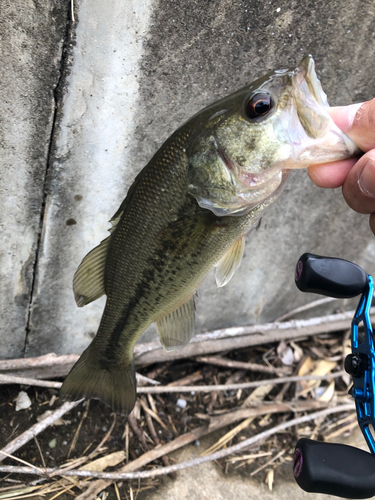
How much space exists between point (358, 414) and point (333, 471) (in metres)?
0.27

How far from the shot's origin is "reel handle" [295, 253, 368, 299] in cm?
143

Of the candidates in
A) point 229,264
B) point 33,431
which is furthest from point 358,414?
point 33,431

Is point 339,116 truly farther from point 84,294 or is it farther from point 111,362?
point 111,362

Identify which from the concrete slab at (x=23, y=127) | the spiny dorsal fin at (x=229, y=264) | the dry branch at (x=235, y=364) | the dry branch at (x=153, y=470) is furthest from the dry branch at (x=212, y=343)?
the spiny dorsal fin at (x=229, y=264)

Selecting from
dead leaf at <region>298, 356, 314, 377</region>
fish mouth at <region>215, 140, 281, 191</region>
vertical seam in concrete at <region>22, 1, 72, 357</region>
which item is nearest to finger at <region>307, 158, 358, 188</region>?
fish mouth at <region>215, 140, 281, 191</region>

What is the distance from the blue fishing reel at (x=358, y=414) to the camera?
1192 millimetres

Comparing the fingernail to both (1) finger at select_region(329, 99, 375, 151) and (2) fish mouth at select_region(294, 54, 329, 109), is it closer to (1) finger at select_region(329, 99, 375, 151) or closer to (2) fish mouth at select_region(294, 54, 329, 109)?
(1) finger at select_region(329, 99, 375, 151)

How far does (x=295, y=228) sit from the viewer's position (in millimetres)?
2605

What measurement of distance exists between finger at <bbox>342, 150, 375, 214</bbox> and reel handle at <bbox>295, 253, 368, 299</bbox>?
0.73 ft

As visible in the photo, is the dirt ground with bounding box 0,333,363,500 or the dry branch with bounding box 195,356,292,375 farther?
the dry branch with bounding box 195,356,292,375

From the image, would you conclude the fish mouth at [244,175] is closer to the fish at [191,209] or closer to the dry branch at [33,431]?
the fish at [191,209]

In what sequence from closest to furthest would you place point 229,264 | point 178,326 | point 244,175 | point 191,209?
point 244,175, point 191,209, point 229,264, point 178,326

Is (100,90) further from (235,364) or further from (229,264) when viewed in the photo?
(235,364)

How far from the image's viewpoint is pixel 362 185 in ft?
4.25
